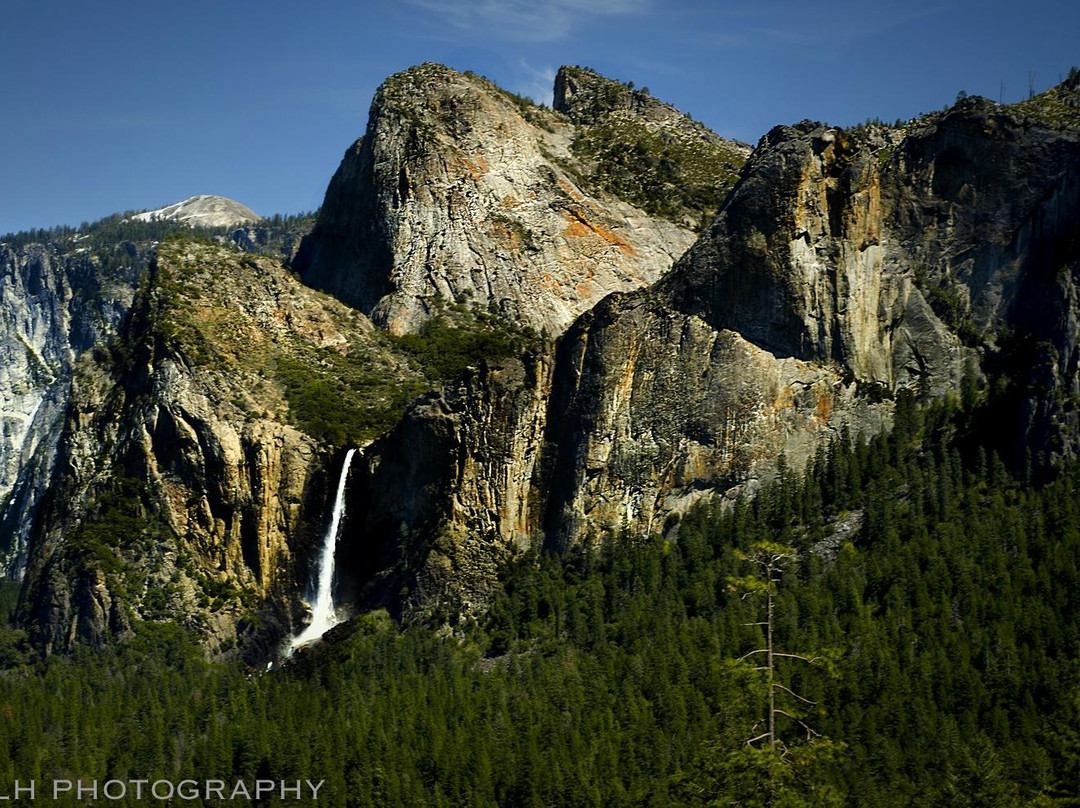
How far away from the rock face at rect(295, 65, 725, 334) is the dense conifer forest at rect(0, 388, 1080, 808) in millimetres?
50578

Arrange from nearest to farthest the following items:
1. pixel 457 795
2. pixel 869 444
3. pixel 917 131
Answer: pixel 457 795
pixel 869 444
pixel 917 131

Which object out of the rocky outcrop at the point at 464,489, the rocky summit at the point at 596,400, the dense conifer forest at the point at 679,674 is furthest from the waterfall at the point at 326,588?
the dense conifer forest at the point at 679,674

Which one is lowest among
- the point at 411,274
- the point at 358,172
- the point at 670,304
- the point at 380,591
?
the point at 380,591

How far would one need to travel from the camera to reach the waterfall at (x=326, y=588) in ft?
479

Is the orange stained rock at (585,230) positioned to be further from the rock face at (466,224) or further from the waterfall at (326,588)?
the waterfall at (326,588)

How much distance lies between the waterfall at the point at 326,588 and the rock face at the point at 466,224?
29.9m

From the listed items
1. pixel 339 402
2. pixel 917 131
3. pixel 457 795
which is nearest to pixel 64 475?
pixel 339 402

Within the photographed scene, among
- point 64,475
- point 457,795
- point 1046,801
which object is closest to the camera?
point 1046,801

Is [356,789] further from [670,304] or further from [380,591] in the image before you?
[670,304]

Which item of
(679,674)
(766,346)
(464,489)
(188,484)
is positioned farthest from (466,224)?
(679,674)

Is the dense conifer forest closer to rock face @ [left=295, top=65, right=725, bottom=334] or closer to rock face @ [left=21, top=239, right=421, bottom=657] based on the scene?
rock face @ [left=21, top=239, right=421, bottom=657]

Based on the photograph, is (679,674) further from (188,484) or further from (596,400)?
(188,484)

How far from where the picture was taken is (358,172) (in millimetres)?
193375

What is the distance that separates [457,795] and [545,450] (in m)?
38.3
